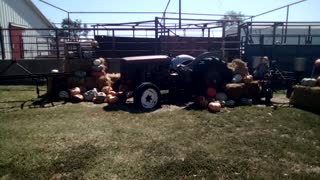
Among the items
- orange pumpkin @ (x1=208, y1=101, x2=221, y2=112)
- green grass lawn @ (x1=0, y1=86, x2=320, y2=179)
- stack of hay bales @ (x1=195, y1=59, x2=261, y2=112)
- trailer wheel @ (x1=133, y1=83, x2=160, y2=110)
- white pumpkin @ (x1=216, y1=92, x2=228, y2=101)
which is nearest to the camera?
green grass lawn @ (x1=0, y1=86, x2=320, y2=179)

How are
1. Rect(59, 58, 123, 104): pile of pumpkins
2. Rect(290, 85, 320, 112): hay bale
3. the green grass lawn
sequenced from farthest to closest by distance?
Rect(59, 58, 123, 104): pile of pumpkins → Rect(290, 85, 320, 112): hay bale → the green grass lawn

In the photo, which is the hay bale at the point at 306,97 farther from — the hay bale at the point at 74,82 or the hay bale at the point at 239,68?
the hay bale at the point at 74,82

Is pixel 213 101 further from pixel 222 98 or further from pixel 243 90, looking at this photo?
pixel 243 90

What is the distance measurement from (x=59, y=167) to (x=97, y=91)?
5892 mm

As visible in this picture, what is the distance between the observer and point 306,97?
8102 millimetres

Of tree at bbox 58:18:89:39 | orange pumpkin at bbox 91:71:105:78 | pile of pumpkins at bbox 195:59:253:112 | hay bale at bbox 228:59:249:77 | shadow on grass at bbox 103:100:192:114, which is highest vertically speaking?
tree at bbox 58:18:89:39

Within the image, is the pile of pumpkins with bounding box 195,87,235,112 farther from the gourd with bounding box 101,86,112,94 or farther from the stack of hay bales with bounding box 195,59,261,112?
the gourd with bounding box 101,86,112,94

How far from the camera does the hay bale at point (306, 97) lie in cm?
788

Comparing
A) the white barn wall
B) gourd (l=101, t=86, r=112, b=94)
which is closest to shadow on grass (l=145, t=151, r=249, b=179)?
gourd (l=101, t=86, r=112, b=94)

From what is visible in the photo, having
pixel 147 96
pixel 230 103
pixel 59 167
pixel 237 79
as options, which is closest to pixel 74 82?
pixel 147 96

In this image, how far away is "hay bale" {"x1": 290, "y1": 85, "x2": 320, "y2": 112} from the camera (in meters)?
7.88

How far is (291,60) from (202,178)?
10.6m

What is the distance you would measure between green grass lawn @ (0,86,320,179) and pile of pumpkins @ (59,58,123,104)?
1.17m

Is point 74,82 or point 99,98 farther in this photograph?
point 74,82
